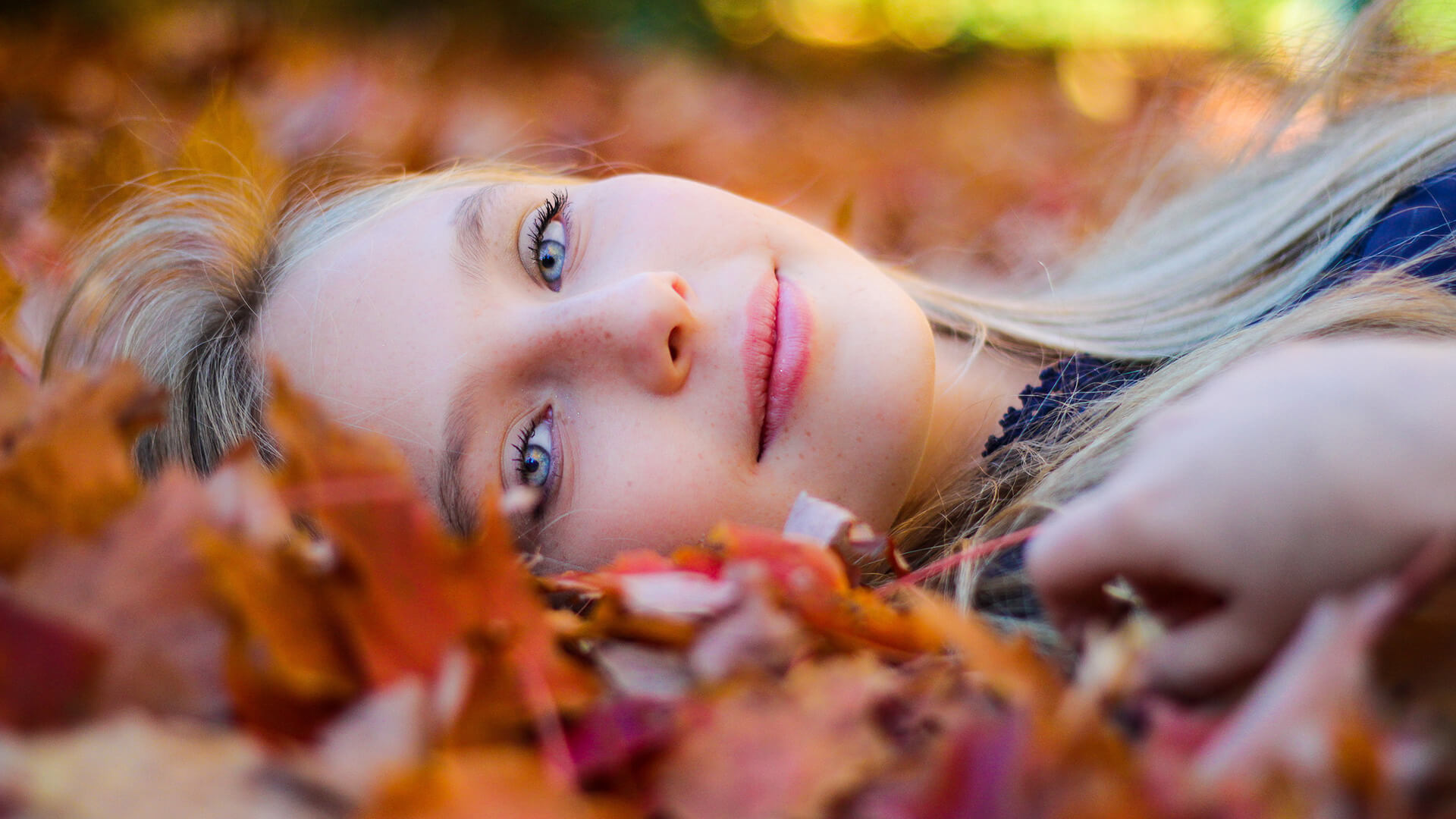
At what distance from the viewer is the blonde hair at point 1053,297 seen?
0.96m

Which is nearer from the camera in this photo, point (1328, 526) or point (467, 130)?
point (1328, 526)

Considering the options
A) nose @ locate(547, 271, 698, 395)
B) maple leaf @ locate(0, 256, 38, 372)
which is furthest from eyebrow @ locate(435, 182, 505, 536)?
maple leaf @ locate(0, 256, 38, 372)

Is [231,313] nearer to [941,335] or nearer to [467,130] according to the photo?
[941,335]

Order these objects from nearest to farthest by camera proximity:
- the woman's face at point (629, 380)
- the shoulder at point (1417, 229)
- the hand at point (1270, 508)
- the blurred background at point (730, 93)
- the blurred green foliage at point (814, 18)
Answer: the hand at point (1270, 508)
the woman's face at point (629, 380)
the shoulder at point (1417, 229)
the blurred background at point (730, 93)
the blurred green foliage at point (814, 18)

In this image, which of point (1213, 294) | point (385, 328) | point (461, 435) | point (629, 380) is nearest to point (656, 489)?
point (629, 380)

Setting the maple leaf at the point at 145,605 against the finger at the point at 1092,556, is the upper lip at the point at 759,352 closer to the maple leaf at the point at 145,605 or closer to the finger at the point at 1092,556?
the finger at the point at 1092,556

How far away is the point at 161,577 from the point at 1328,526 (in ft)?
1.90

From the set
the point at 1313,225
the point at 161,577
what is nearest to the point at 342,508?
the point at 161,577

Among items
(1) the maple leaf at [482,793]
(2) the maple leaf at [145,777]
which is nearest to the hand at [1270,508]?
(1) the maple leaf at [482,793]

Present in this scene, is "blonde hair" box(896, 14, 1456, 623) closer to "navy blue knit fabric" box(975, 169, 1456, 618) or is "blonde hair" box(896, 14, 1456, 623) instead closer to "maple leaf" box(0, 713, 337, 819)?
"navy blue knit fabric" box(975, 169, 1456, 618)

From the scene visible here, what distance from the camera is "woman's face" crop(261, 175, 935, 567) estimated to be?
918 mm

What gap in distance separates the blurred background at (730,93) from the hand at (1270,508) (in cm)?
119

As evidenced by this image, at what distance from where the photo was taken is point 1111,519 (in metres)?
0.49

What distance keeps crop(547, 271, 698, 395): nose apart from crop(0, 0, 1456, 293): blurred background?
0.64m
